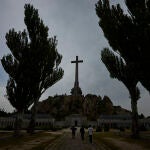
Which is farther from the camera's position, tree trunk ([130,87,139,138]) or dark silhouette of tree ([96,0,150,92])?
tree trunk ([130,87,139,138])

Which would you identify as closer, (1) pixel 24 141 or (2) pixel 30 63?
(1) pixel 24 141

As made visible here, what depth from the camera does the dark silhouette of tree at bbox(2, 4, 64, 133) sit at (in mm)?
25516

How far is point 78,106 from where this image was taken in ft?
323

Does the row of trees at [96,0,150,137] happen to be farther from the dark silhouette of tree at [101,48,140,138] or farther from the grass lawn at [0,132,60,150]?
the grass lawn at [0,132,60,150]

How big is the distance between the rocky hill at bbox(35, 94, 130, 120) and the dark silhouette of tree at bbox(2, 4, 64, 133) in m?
65.6

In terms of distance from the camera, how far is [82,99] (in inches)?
4048

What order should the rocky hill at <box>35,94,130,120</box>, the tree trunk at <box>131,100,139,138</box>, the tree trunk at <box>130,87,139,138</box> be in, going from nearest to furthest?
the tree trunk at <box>131,100,139,138</box>, the tree trunk at <box>130,87,139,138</box>, the rocky hill at <box>35,94,130,120</box>

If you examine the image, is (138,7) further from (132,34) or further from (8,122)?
(8,122)

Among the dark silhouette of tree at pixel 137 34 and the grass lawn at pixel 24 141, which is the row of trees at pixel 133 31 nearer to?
the dark silhouette of tree at pixel 137 34

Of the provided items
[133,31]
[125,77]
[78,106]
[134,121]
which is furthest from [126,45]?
[78,106]

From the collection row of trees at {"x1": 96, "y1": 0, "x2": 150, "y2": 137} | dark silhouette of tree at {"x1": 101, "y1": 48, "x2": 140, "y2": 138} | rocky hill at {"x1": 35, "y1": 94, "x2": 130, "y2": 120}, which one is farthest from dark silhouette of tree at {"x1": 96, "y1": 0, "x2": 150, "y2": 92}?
rocky hill at {"x1": 35, "y1": 94, "x2": 130, "y2": 120}

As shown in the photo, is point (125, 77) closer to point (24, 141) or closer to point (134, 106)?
point (134, 106)

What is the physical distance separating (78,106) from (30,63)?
242ft

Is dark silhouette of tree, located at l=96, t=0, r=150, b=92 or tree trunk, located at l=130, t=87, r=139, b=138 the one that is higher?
dark silhouette of tree, located at l=96, t=0, r=150, b=92
